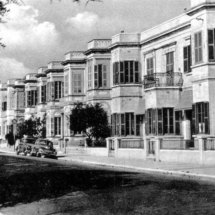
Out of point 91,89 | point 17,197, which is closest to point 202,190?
point 17,197

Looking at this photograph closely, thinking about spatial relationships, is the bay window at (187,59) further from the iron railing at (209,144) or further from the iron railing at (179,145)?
the iron railing at (209,144)

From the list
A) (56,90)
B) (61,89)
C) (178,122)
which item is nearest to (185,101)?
(178,122)

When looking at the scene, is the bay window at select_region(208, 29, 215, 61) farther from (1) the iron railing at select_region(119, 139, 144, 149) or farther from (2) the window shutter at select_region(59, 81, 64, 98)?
(2) the window shutter at select_region(59, 81, 64, 98)

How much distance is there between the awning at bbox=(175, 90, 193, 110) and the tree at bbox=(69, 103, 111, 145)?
10.6 meters

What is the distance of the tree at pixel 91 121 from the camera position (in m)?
40.4

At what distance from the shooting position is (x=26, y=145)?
143ft

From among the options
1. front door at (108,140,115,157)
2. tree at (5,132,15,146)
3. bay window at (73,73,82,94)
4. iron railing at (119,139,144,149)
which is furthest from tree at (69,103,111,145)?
tree at (5,132,15,146)

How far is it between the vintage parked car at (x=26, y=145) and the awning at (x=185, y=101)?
53.8ft

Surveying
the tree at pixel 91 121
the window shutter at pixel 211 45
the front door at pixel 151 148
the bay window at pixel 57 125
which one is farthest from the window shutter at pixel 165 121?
the bay window at pixel 57 125

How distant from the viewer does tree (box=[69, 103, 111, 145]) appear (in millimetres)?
40406

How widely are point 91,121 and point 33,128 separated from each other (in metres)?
17.7

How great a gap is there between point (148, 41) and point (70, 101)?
1435 centimetres

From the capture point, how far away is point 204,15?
27.6 meters

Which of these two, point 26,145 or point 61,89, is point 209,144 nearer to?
point 26,145
